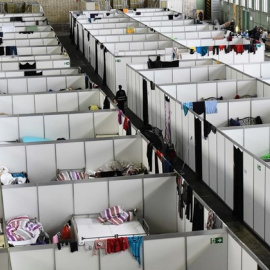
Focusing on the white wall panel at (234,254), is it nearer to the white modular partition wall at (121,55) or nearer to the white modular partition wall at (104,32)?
the white modular partition wall at (121,55)

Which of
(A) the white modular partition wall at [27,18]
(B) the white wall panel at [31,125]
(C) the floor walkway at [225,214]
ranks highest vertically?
(A) the white modular partition wall at [27,18]

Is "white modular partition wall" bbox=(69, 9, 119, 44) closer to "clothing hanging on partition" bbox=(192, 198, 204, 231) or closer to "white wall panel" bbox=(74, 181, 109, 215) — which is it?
"white wall panel" bbox=(74, 181, 109, 215)

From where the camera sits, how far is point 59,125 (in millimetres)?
17172

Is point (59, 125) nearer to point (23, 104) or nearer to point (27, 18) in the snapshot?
point (23, 104)

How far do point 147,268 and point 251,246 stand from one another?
3507 mm

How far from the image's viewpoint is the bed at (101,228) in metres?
11.4

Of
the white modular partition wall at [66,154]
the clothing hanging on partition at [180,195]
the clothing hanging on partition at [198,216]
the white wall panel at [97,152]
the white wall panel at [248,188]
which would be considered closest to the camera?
the clothing hanging on partition at [198,216]

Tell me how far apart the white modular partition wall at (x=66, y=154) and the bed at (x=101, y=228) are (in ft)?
8.62

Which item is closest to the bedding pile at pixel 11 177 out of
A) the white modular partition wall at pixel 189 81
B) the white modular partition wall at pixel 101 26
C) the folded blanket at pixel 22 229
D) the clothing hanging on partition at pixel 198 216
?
the folded blanket at pixel 22 229

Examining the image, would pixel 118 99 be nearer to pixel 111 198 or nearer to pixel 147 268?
pixel 111 198

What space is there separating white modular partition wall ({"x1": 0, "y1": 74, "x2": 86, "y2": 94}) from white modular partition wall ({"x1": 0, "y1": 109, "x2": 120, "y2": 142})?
14.7 feet

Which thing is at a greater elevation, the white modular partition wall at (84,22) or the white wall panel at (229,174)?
the white modular partition wall at (84,22)

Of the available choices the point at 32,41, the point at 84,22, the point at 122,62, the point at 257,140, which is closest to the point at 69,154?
the point at 257,140

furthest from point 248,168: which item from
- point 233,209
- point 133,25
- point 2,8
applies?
point 2,8
